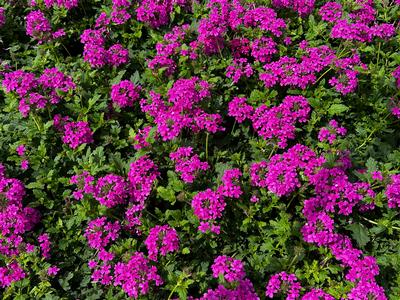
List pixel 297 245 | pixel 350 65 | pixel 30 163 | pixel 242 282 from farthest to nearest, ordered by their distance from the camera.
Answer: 1. pixel 350 65
2. pixel 30 163
3. pixel 297 245
4. pixel 242 282

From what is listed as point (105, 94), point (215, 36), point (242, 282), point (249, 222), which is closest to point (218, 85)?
point (215, 36)

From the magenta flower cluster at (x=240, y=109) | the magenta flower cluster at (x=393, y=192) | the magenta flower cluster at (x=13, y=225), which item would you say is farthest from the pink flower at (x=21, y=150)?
the magenta flower cluster at (x=393, y=192)

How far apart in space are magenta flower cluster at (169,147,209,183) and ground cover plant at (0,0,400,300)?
0.02m

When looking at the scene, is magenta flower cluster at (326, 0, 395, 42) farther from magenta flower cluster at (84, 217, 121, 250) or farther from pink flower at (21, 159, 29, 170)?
pink flower at (21, 159, 29, 170)

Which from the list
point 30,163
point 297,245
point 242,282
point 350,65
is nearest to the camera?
point 242,282

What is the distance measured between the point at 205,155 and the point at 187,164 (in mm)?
563

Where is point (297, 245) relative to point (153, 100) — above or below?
below

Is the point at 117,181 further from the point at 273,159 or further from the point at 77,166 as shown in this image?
the point at 273,159

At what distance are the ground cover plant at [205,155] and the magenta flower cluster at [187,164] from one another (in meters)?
0.02

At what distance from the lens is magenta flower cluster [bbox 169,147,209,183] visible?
14.5 ft

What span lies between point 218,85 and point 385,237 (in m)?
2.55

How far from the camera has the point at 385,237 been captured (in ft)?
14.9

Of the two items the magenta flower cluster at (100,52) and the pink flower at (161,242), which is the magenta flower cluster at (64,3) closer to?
the magenta flower cluster at (100,52)

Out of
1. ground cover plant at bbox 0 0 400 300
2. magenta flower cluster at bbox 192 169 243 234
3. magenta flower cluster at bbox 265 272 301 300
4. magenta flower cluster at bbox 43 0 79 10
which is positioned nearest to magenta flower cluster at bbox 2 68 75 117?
ground cover plant at bbox 0 0 400 300
